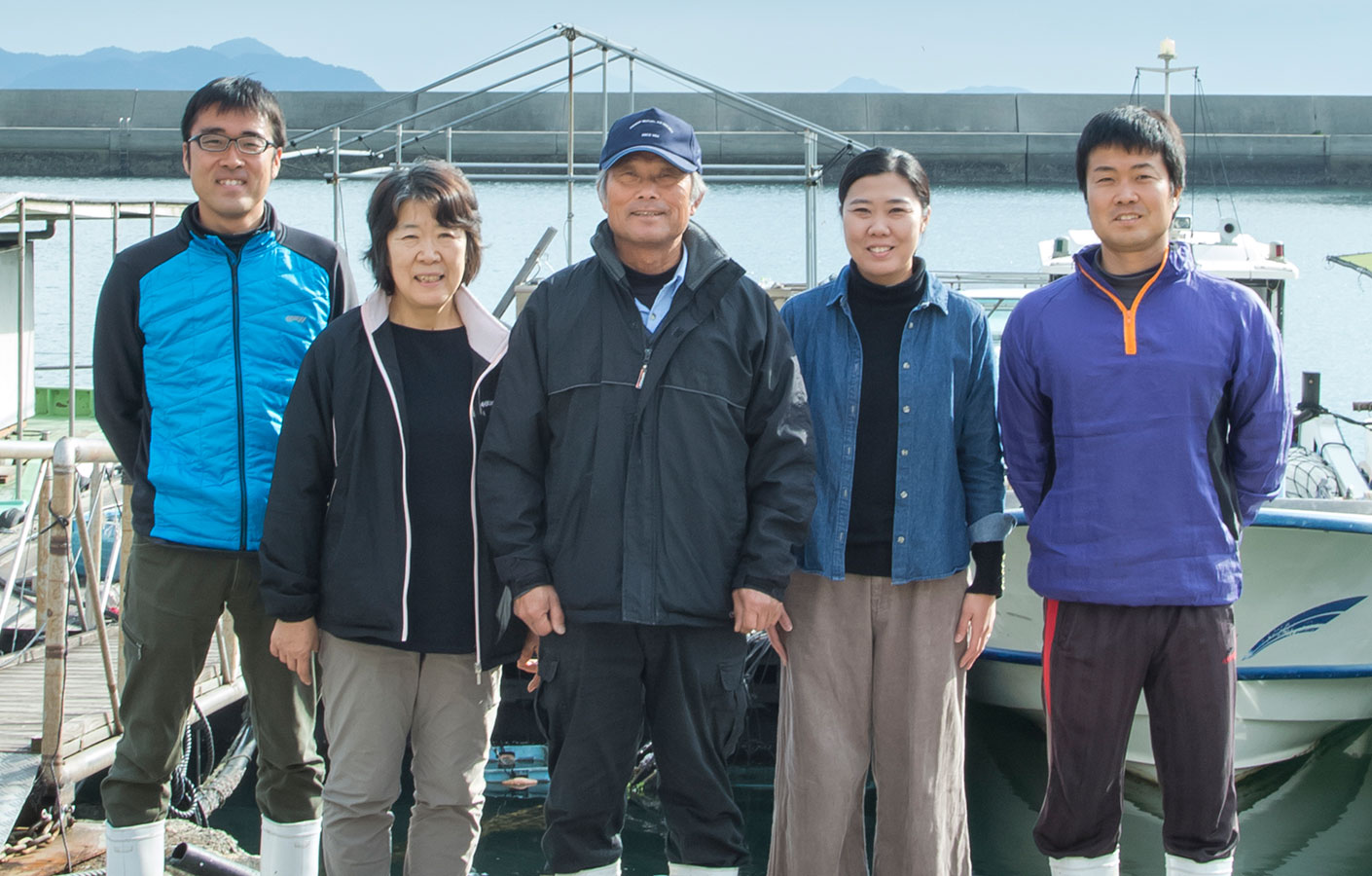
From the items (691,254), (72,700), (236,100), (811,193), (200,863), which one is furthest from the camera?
(811,193)

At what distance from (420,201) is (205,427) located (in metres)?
0.68

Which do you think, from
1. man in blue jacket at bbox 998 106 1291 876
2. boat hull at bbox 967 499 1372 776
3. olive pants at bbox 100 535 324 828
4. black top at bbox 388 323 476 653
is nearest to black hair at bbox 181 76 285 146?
black top at bbox 388 323 476 653

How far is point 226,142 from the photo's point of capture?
2.88m

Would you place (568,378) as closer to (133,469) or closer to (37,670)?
(133,469)

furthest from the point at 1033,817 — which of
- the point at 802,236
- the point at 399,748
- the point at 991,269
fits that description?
the point at 802,236

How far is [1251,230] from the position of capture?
30.3m

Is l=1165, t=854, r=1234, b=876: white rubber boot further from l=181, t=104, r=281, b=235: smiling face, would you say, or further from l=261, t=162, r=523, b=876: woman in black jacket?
l=181, t=104, r=281, b=235: smiling face

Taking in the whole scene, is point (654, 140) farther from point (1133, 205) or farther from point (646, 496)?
point (1133, 205)

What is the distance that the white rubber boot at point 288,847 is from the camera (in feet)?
9.71

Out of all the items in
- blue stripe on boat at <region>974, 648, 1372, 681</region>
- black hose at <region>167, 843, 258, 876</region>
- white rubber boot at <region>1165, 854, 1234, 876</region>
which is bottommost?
black hose at <region>167, 843, 258, 876</region>

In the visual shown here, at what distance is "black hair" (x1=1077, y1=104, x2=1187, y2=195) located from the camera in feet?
8.85

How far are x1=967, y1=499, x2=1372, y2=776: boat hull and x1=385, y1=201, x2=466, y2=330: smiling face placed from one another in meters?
3.28

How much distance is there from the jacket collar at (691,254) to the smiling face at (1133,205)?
0.79m

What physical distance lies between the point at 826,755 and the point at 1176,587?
800 millimetres
